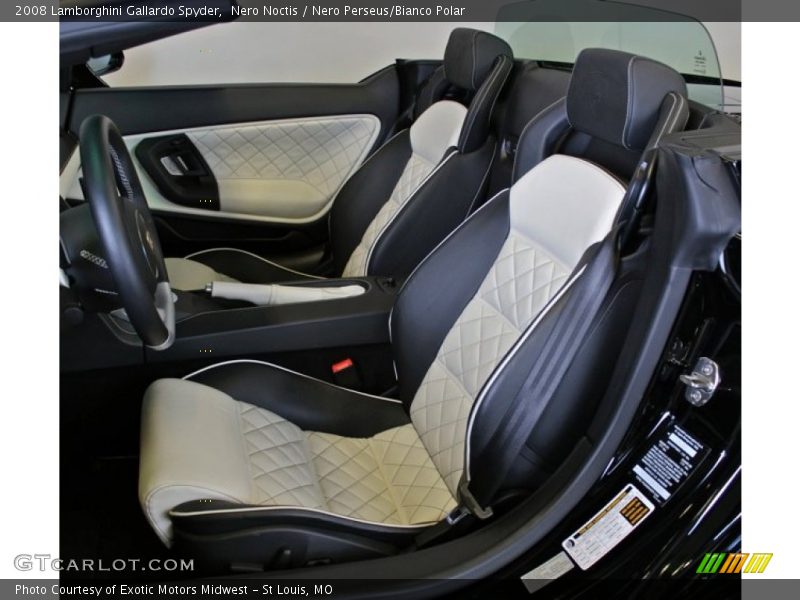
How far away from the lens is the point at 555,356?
0.96 meters

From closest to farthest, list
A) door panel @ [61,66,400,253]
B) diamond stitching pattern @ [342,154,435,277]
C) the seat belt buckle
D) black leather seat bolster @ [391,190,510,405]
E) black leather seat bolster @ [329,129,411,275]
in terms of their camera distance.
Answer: black leather seat bolster @ [391,190,510,405] → the seat belt buckle → diamond stitching pattern @ [342,154,435,277] → black leather seat bolster @ [329,129,411,275] → door panel @ [61,66,400,253]

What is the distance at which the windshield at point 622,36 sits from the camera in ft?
4.82

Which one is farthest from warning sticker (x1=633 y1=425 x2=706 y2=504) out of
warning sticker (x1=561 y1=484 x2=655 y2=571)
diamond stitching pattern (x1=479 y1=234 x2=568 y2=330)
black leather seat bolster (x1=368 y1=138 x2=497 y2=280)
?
black leather seat bolster (x1=368 y1=138 x2=497 y2=280)

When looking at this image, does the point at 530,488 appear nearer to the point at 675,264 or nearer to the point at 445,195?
the point at 675,264

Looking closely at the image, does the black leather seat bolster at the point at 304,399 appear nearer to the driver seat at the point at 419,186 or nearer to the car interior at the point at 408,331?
the car interior at the point at 408,331

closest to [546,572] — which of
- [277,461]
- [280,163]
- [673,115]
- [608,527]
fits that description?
[608,527]

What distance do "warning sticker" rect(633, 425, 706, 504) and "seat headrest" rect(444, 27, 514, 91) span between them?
970mm

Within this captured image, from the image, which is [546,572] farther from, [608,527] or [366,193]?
[366,193]

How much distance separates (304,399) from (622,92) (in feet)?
2.30

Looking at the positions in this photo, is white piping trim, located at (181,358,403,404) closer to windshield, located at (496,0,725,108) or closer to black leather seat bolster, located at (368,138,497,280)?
black leather seat bolster, located at (368,138,497,280)

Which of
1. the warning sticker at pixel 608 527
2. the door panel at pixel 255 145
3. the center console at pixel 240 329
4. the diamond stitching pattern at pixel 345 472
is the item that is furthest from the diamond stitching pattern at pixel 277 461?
the door panel at pixel 255 145

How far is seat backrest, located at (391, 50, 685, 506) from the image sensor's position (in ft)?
3.26

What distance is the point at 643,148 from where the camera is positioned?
1004mm

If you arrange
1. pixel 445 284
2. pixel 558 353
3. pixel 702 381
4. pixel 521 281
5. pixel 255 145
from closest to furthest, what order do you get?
pixel 702 381, pixel 558 353, pixel 521 281, pixel 445 284, pixel 255 145
